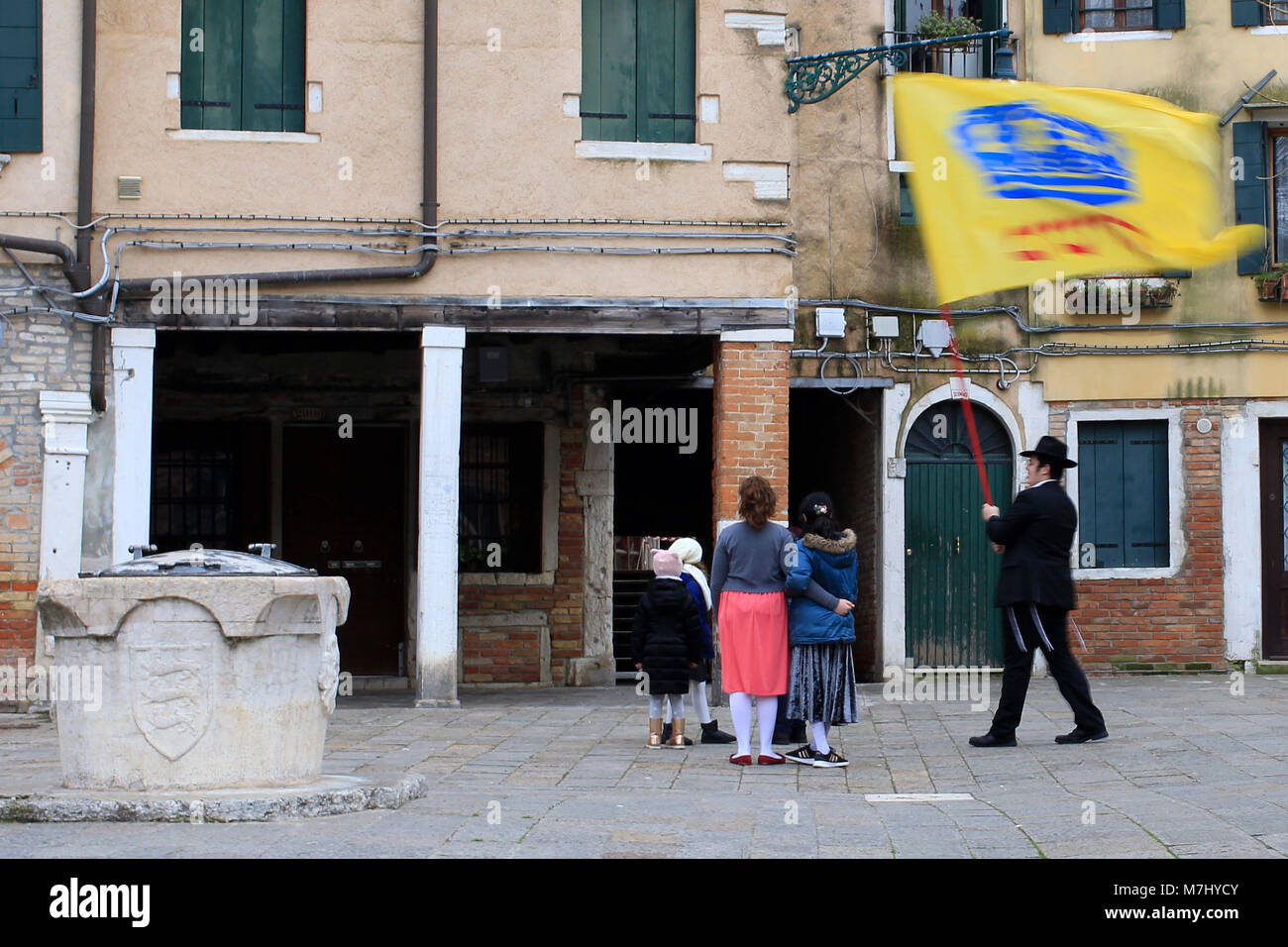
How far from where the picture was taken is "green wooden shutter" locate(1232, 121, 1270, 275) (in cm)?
1606

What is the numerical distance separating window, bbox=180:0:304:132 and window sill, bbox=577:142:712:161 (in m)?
2.43

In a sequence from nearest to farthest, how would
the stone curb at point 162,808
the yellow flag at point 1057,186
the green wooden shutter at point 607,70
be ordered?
the stone curb at point 162,808
the yellow flag at point 1057,186
the green wooden shutter at point 607,70

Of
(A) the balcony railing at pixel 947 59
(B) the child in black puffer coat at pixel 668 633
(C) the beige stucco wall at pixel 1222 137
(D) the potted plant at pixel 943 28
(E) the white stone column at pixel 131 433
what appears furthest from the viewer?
(A) the balcony railing at pixel 947 59

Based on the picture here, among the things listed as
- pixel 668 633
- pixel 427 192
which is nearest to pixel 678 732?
pixel 668 633

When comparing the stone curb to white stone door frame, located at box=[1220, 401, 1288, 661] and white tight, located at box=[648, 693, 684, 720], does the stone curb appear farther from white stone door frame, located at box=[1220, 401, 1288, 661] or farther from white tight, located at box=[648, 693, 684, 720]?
white stone door frame, located at box=[1220, 401, 1288, 661]

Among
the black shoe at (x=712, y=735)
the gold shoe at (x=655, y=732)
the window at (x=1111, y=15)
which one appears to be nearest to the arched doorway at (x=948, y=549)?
the window at (x=1111, y=15)

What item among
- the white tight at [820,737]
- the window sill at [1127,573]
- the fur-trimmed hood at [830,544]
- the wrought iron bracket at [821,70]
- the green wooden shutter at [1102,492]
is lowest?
the white tight at [820,737]

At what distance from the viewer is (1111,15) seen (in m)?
16.4

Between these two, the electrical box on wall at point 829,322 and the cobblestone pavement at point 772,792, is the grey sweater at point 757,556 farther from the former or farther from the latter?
the electrical box on wall at point 829,322

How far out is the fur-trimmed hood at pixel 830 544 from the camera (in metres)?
9.48

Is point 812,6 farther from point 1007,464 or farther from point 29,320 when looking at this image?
point 29,320

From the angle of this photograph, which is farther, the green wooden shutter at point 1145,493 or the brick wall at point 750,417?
the green wooden shutter at point 1145,493

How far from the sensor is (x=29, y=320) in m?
12.5

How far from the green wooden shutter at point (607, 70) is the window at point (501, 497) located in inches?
158
